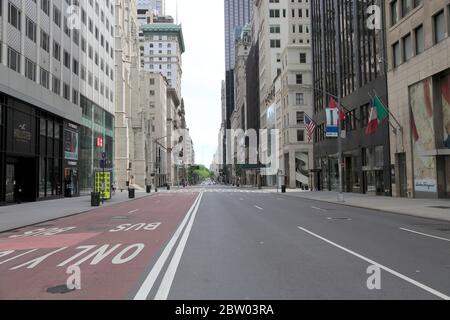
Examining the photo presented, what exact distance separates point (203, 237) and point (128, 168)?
7647 centimetres

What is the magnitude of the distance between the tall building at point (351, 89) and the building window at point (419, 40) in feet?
18.9

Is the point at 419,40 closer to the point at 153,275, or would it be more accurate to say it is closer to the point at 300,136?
the point at 153,275

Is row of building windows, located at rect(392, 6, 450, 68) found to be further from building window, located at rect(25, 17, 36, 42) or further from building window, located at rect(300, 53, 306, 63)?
building window, located at rect(300, 53, 306, 63)

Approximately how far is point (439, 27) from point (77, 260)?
2936cm

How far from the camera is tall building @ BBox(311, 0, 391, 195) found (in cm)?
4106

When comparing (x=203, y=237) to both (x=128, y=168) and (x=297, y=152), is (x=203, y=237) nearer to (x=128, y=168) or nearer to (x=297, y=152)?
(x=297, y=152)

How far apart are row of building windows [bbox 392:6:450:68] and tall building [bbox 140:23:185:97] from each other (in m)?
158

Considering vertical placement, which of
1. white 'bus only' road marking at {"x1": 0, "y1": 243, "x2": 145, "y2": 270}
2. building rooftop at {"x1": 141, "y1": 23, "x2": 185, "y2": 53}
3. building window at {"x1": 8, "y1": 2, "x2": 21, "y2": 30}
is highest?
building rooftop at {"x1": 141, "y1": 23, "x2": 185, "y2": 53}

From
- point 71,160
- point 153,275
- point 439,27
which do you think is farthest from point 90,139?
point 153,275

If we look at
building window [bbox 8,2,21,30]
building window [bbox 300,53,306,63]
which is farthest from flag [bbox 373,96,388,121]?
building window [bbox 300,53,306,63]

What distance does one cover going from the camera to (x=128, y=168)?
88000 millimetres

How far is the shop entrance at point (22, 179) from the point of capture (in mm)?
35219

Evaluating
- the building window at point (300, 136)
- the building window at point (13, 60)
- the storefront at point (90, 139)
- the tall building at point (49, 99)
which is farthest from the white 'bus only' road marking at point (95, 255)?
the building window at point (300, 136)
